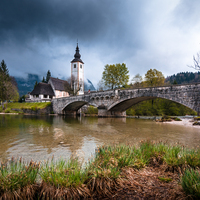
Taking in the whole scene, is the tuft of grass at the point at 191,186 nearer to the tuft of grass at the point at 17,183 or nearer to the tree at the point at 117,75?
the tuft of grass at the point at 17,183

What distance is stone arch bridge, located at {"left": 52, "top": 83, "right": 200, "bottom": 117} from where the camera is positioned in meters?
18.9

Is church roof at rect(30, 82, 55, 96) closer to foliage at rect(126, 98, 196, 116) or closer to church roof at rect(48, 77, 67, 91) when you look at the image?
church roof at rect(48, 77, 67, 91)

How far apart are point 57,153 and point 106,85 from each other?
3852 centimetres

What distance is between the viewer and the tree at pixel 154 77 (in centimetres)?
4034

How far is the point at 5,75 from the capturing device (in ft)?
169

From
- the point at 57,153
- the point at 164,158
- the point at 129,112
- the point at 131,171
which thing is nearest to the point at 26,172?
the point at 131,171

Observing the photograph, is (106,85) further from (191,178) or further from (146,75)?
(191,178)

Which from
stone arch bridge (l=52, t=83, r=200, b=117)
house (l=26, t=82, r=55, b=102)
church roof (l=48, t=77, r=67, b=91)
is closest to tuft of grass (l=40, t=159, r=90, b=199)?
stone arch bridge (l=52, t=83, r=200, b=117)

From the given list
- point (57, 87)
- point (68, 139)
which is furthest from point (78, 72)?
point (68, 139)

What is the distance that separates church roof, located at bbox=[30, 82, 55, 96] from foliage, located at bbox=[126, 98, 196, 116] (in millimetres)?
32976

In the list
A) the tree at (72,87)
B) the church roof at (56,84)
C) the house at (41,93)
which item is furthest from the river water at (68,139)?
the church roof at (56,84)

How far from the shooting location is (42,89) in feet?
182

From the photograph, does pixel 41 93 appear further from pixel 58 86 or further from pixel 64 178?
pixel 64 178

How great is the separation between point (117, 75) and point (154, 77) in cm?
1008
